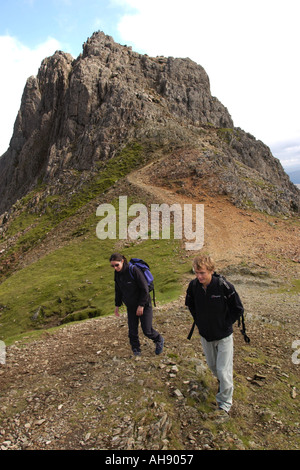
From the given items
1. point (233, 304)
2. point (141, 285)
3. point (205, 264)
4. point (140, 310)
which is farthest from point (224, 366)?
point (141, 285)

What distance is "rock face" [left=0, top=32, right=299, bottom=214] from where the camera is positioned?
6112cm

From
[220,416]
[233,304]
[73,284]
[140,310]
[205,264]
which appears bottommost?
[73,284]

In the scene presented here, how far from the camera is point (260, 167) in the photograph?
68.8 meters

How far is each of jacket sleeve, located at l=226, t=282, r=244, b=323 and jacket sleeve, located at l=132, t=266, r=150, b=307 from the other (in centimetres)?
321

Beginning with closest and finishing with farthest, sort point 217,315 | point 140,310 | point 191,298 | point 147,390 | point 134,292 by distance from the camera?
1. point 217,315
2. point 191,298
3. point 147,390
4. point 140,310
5. point 134,292

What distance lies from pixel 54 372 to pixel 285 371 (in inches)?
322

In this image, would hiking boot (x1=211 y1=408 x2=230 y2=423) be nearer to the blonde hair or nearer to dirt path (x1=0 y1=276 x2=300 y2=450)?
dirt path (x1=0 y1=276 x2=300 y2=450)

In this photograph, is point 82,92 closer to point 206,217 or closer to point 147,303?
point 206,217

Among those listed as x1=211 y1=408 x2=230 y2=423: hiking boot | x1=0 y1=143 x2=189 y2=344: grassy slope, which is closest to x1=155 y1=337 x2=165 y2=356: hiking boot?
x1=211 y1=408 x2=230 y2=423: hiking boot

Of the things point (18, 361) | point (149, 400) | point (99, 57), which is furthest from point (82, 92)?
point (149, 400)

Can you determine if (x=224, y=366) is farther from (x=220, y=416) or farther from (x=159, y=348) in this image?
(x=159, y=348)

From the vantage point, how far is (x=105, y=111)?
207 feet

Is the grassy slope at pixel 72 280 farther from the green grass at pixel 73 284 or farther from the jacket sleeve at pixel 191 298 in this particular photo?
the jacket sleeve at pixel 191 298

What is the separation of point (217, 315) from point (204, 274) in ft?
3.55
